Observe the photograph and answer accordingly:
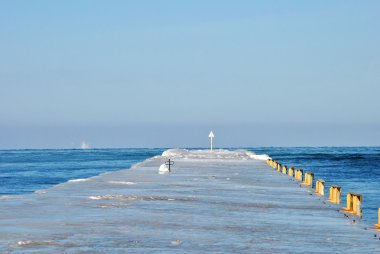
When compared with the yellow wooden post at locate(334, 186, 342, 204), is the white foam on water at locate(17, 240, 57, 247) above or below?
below

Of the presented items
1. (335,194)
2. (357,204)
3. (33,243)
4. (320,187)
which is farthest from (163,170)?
(33,243)

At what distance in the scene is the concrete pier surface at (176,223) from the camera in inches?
606

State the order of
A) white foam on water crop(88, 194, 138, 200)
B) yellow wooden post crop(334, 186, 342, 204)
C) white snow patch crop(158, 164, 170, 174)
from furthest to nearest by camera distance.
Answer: white snow patch crop(158, 164, 170, 174) → yellow wooden post crop(334, 186, 342, 204) → white foam on water crop(88, 194, 138, 200)

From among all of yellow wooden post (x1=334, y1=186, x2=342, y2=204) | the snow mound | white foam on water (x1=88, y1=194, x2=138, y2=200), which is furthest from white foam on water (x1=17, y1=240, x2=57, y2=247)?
the snow mound

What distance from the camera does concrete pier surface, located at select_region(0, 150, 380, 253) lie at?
15.4 m

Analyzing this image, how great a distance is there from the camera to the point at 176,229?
17969 mm

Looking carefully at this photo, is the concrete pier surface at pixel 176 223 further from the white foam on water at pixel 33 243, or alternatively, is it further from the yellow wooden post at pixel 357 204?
the yellow wooden post at pixel 357 204

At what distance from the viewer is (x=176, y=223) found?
1919cm

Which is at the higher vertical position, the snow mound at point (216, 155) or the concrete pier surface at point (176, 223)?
the snow mound at point (216, 155)

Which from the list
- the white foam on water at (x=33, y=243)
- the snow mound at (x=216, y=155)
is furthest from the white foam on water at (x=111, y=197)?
the snow mound at (x=216, y=155)

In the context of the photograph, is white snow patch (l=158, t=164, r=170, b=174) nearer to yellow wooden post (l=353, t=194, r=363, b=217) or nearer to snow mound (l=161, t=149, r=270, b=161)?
yellow wooden post (l=353, t=194, r=363, b=217)

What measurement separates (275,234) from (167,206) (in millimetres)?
6825

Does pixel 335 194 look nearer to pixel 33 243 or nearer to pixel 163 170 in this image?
pixel 33 243

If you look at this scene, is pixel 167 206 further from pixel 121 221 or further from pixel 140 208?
pixel 121 221
